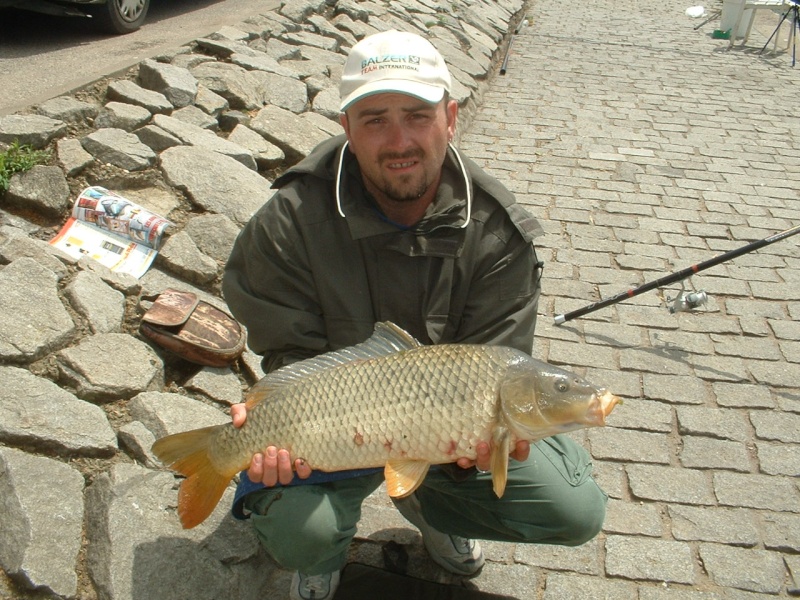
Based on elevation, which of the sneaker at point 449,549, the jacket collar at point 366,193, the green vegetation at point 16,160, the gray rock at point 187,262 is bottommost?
the sneaker at point 449,549

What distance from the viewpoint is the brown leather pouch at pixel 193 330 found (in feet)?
11.1

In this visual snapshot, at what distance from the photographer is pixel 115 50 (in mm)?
6457

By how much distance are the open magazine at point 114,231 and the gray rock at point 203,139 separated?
0.84 m

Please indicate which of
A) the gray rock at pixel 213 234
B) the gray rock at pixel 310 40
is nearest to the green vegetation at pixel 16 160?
the gray rock at pixel 213 234

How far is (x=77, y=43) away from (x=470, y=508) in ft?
18.7

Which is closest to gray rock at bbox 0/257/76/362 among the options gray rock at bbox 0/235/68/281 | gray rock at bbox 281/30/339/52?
gray rock at bbox 0/235/68/281

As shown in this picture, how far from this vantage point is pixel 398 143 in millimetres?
2551

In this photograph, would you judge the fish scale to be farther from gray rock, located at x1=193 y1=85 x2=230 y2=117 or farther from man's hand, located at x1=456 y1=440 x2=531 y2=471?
gray rock, located at x1=193 y1=85 x2=230 y2=117

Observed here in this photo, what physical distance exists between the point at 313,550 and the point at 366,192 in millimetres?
1125

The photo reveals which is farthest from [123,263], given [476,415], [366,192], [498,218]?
[476,415]

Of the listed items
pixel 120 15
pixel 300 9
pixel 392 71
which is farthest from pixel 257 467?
pixel 300 9

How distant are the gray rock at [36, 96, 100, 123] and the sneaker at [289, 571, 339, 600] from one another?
3.02 metres

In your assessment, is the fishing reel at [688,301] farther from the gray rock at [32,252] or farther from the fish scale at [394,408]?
the gray rock at [32,252]

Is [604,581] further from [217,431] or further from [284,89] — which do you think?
[284,89]
